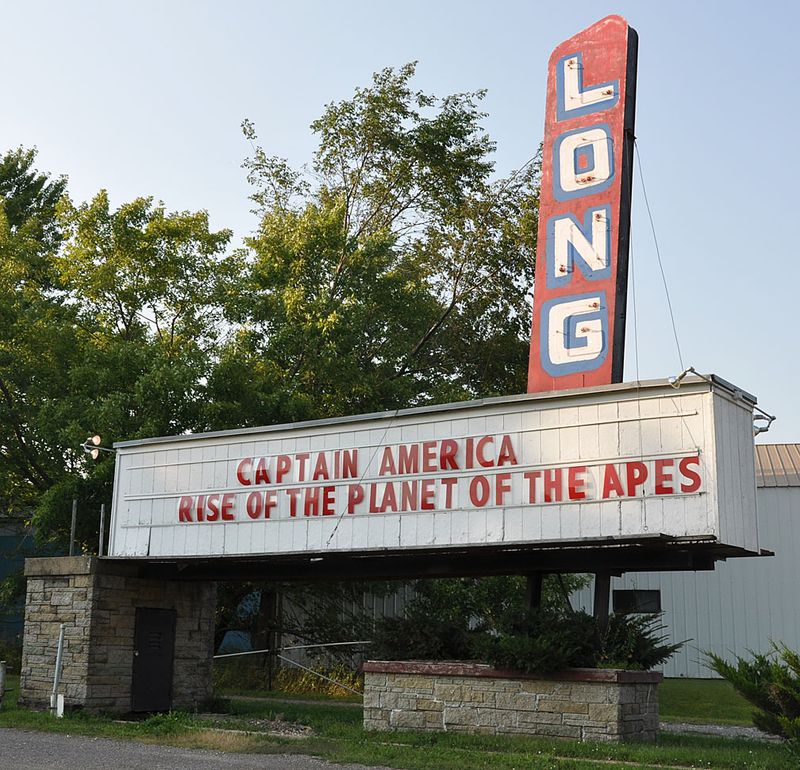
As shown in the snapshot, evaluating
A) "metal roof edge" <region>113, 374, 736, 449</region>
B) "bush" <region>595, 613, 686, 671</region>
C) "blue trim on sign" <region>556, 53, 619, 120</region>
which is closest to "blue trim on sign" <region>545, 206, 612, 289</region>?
"blue trim on sign" <region>556, 53, 619, 120</region>

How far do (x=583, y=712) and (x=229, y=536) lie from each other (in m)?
6.15

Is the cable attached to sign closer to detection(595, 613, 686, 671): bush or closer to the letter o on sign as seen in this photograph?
the letter o on sign

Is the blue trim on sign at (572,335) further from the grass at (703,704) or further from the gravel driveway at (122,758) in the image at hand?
the grass at (703,704)

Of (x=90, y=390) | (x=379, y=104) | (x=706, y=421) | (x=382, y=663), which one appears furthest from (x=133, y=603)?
(x=379, y=104)

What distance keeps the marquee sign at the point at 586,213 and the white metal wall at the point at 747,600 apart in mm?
15341

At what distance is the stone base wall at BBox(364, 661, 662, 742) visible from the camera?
43.1ft

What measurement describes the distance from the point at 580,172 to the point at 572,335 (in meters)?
2.54

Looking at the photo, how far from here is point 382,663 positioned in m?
14.9

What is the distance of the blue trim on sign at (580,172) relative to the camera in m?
15.0

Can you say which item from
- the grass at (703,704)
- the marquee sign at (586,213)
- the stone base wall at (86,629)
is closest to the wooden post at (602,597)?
the marquee sign at (586,213)

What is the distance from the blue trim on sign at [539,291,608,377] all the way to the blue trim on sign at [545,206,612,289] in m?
0.27

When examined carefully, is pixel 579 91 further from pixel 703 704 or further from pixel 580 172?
pixel 703 704

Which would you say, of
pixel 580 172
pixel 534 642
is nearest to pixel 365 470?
pixel 534 642

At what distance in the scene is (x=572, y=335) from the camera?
48.4ft
